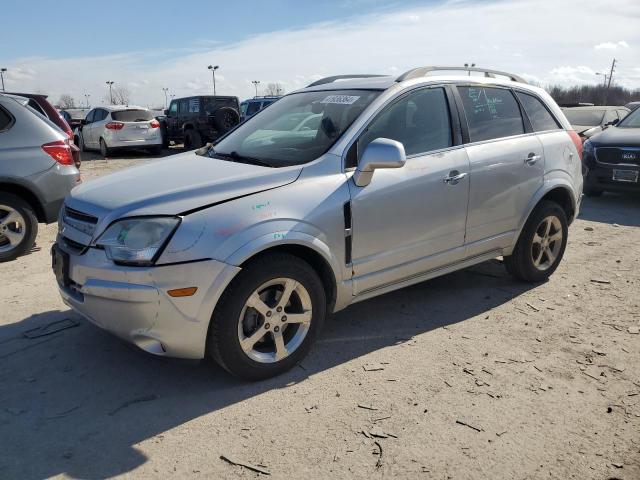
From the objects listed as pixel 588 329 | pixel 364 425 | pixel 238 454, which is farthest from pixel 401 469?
pixel 588 329

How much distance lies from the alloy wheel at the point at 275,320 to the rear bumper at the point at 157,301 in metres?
0.26

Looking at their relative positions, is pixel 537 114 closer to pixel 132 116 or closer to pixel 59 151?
pixel 59 151

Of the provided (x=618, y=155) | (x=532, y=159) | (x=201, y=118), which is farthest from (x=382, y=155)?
Answer: (x=201, y=118)

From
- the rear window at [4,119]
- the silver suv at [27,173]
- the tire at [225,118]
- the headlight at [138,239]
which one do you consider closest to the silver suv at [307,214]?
the headlight at [138,239]

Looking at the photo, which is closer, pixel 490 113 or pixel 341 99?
pixel 341 99

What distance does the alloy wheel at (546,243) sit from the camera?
487 cm

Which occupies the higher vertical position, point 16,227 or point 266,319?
point 16,227

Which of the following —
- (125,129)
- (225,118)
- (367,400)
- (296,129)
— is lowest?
(367,400)

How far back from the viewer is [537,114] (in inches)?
191

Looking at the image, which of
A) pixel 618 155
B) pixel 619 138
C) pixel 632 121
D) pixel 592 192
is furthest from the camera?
pixel 632 121

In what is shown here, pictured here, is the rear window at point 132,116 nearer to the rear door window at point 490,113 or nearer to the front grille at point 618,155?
the front grille at point 618,155

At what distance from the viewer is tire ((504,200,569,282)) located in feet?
15.5

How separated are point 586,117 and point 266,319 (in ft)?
40.2

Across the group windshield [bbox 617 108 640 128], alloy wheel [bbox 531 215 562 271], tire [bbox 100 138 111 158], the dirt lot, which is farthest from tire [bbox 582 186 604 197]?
tire [bbox 100 138 111 158]
